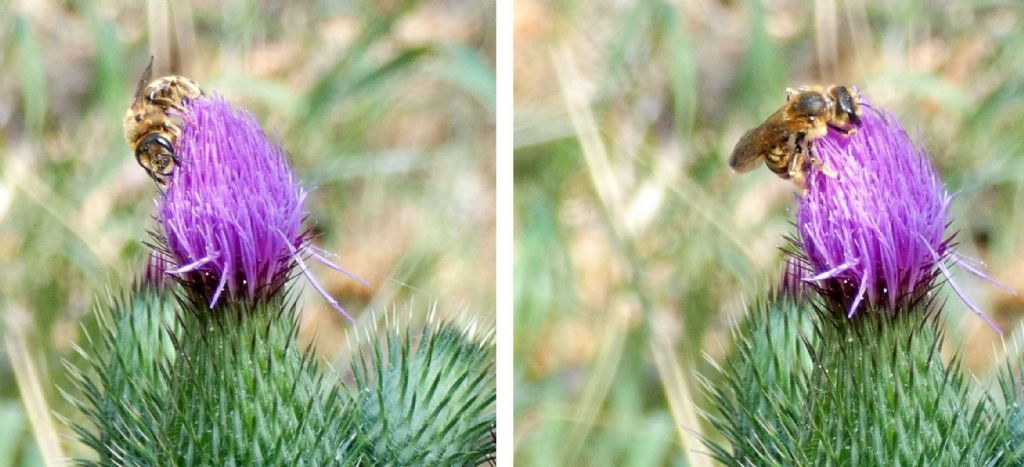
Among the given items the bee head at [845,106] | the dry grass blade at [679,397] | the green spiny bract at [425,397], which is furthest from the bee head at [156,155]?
the bee head at [845,106]

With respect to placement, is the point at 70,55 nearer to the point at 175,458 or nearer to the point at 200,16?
the point at 200,16

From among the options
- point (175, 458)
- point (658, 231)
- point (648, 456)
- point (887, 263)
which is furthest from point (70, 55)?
point (887, 263)

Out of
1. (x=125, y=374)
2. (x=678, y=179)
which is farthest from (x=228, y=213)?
(x=678, y=179)

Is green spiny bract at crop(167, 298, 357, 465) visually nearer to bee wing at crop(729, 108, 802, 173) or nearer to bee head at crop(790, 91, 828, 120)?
bee wing at crop(729, 108, 802, 173)

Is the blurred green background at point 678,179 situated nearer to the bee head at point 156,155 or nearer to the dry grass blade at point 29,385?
the bee head at point 156,155

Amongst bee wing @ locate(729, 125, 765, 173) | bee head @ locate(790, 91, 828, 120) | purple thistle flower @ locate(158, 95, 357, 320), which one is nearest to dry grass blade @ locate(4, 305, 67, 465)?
purple thistle flower @ locate(158, 95, 357, 320)
